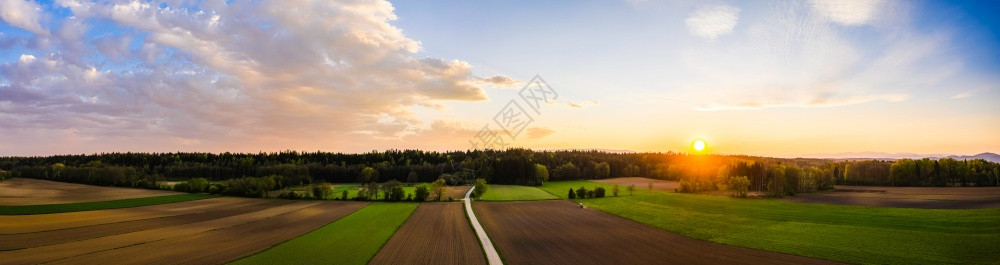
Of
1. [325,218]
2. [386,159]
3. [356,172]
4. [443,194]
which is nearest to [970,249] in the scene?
[325,218]

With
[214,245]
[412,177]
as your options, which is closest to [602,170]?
[412,177]

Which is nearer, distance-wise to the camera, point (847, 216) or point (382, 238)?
point (382, 238)

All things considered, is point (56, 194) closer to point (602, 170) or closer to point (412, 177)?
point (412, 177)

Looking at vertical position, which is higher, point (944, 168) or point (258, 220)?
point (944, 168)

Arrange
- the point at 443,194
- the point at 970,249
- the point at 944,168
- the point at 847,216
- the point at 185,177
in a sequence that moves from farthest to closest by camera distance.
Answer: the point at 185,177, the point at 944,168, the point at 443,194, the point at 847,216, the point at 970,249

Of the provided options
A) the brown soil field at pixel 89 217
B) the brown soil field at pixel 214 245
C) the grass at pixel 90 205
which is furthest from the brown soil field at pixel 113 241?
the grass at pixel 90 205

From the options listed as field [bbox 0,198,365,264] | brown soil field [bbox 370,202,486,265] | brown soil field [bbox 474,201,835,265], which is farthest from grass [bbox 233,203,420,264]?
brown soil field [bbox 474,201,835,265]

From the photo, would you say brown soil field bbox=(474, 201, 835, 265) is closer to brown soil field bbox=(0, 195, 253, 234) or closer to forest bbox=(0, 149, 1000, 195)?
brown soil field bbox=(0, 195, 253, 234)

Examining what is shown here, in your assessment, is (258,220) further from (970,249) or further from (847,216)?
(847,216)
